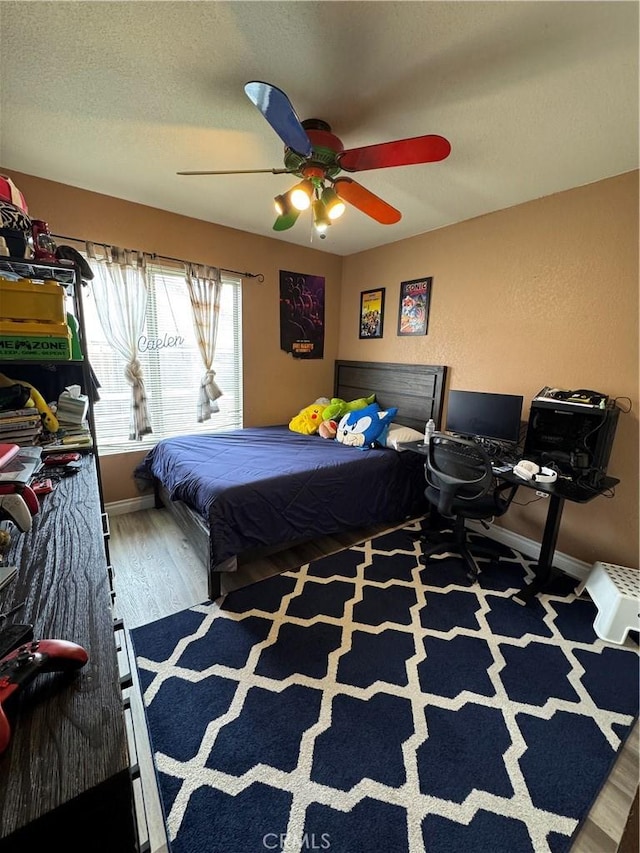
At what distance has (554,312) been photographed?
2436 mm

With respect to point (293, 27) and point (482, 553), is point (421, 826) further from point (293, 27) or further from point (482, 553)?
point (293, 27)

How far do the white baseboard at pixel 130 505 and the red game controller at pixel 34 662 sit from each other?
2.77 meters

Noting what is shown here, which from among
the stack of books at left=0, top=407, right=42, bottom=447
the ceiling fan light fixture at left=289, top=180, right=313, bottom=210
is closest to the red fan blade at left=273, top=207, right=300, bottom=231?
the ceiling fan light fixture at left=289, top=180, right=313, bottom=210

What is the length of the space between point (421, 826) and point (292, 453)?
2.08 metres

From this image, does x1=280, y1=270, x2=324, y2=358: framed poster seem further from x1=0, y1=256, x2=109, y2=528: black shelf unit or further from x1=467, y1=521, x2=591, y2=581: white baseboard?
x1=467, y1=521, x2=591, y2=581: white baseboard

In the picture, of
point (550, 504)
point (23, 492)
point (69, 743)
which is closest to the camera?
point (69, 743)

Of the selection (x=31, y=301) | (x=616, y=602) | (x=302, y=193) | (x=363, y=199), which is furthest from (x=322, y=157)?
(x=616, y=602)

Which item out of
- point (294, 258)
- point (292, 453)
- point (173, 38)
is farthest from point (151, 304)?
point (173, 38)

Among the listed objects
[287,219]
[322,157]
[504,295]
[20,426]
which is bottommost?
[20,426]

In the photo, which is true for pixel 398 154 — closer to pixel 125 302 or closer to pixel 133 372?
pixel 125 302

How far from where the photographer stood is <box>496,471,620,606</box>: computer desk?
198 cm

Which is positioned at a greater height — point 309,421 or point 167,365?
point 167,365

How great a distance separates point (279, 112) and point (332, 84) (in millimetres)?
445

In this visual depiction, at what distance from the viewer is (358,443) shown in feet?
10.1
